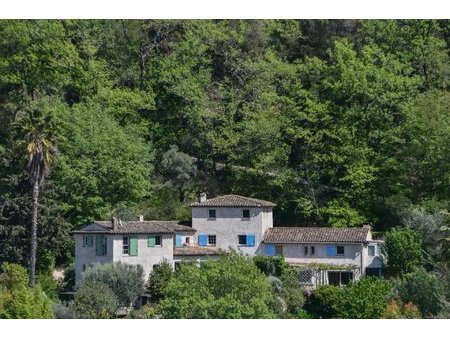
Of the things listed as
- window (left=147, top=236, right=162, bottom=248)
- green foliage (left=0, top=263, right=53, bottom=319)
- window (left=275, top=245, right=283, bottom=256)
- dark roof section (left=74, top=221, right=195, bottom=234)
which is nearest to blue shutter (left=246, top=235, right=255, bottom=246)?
window (left=275, top=245, right=283, bottom=256)

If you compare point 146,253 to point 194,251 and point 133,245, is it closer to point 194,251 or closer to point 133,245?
point 133,245

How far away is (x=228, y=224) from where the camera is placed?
81500mm

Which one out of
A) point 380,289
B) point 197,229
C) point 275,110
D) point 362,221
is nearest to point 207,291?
point 380,289

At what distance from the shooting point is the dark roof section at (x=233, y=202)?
81.4 metres

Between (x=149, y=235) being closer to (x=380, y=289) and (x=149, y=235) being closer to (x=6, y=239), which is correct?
(x=6, y=239)

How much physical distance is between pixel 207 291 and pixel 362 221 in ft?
71.3

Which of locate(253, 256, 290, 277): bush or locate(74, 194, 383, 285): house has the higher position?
locate(74, 194, 383, 285): house

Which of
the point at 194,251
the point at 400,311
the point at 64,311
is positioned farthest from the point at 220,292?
the point at 194,251

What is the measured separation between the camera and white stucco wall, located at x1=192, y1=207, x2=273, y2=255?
3199 inches

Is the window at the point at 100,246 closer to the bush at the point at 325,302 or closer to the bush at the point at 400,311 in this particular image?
the bush at the point at 325,302

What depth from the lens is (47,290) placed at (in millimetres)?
75562

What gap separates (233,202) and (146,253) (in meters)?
6.83

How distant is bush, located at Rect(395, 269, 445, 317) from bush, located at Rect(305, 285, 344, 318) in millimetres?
2810

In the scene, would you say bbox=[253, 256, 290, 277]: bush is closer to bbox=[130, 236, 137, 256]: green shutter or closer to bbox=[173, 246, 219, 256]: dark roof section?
bbox=[173, 246, 219, 256]: dark roof section
